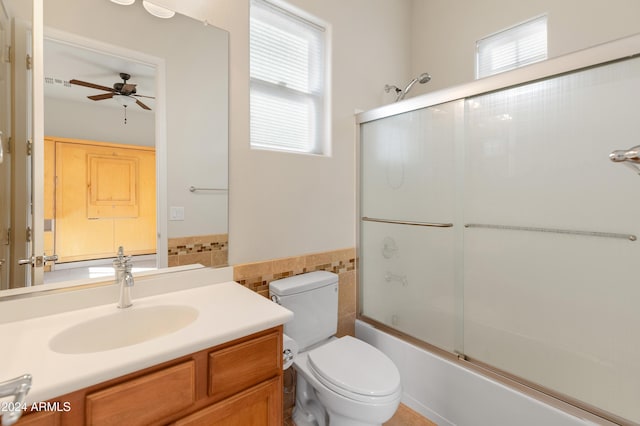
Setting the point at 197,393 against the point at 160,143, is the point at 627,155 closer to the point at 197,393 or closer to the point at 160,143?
the point at 197,393

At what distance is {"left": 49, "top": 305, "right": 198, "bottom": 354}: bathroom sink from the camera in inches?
40.3

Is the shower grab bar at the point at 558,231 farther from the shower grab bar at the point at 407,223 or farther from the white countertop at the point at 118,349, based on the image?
the white countertop at the point at 118,349

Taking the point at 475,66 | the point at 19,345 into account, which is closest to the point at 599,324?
the point at 475,66

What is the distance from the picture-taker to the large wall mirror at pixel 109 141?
3.72 feet

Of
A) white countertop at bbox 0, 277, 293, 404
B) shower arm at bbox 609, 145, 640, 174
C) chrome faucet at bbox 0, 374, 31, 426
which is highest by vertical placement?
shower arm at bbox 609, 145, 640, 174

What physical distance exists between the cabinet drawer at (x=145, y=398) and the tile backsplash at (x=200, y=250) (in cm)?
65

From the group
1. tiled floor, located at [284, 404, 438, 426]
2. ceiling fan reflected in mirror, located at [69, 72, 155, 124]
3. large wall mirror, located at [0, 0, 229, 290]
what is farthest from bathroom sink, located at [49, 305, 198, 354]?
tiled floor, located at [284, 404, 438, 426]

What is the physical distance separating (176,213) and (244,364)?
780 millimetres

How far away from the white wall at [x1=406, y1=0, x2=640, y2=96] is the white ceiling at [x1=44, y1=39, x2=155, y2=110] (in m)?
2.04

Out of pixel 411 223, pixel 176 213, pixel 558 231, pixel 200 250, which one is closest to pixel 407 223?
pixel 411 223

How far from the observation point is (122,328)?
115 cm

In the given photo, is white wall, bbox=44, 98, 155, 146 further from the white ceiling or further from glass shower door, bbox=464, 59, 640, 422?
glass shower door, bbox=464, 59, 640, 422

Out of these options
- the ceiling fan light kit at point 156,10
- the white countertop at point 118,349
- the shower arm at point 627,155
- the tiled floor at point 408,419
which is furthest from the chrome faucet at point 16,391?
the tiled floor at point 408,419

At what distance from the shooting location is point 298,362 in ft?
5.13
